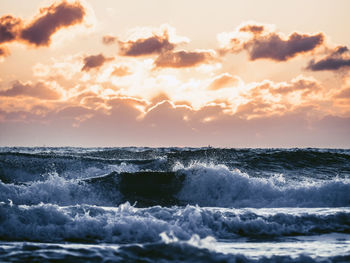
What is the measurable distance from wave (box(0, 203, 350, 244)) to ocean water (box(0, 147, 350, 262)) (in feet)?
0.06

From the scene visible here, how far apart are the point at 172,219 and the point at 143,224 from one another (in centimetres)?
91

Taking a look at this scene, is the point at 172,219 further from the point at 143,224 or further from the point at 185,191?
the point at 185,191

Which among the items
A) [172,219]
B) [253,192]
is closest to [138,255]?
[172,219]

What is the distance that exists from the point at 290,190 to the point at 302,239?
5810mm

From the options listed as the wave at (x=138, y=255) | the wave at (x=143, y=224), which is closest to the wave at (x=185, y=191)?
the wave at (x=143, y=224)

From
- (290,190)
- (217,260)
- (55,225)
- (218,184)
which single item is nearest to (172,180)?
(218,184)

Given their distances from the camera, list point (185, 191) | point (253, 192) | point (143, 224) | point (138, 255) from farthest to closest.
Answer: point (185, 191)
point (253, 192)
point (143, 224)
point (138, 255)

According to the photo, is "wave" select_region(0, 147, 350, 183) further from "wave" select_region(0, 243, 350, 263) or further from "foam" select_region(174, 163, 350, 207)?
"wave" select_region(0, 243, 350, 263)

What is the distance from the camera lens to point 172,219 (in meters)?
7.93

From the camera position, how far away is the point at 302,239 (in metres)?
7.28

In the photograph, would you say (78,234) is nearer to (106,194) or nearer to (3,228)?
(3,228)

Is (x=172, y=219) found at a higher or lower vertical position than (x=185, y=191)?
higher

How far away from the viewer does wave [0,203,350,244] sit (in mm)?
→ 7012

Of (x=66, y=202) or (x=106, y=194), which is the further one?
(x=106, y=194)
